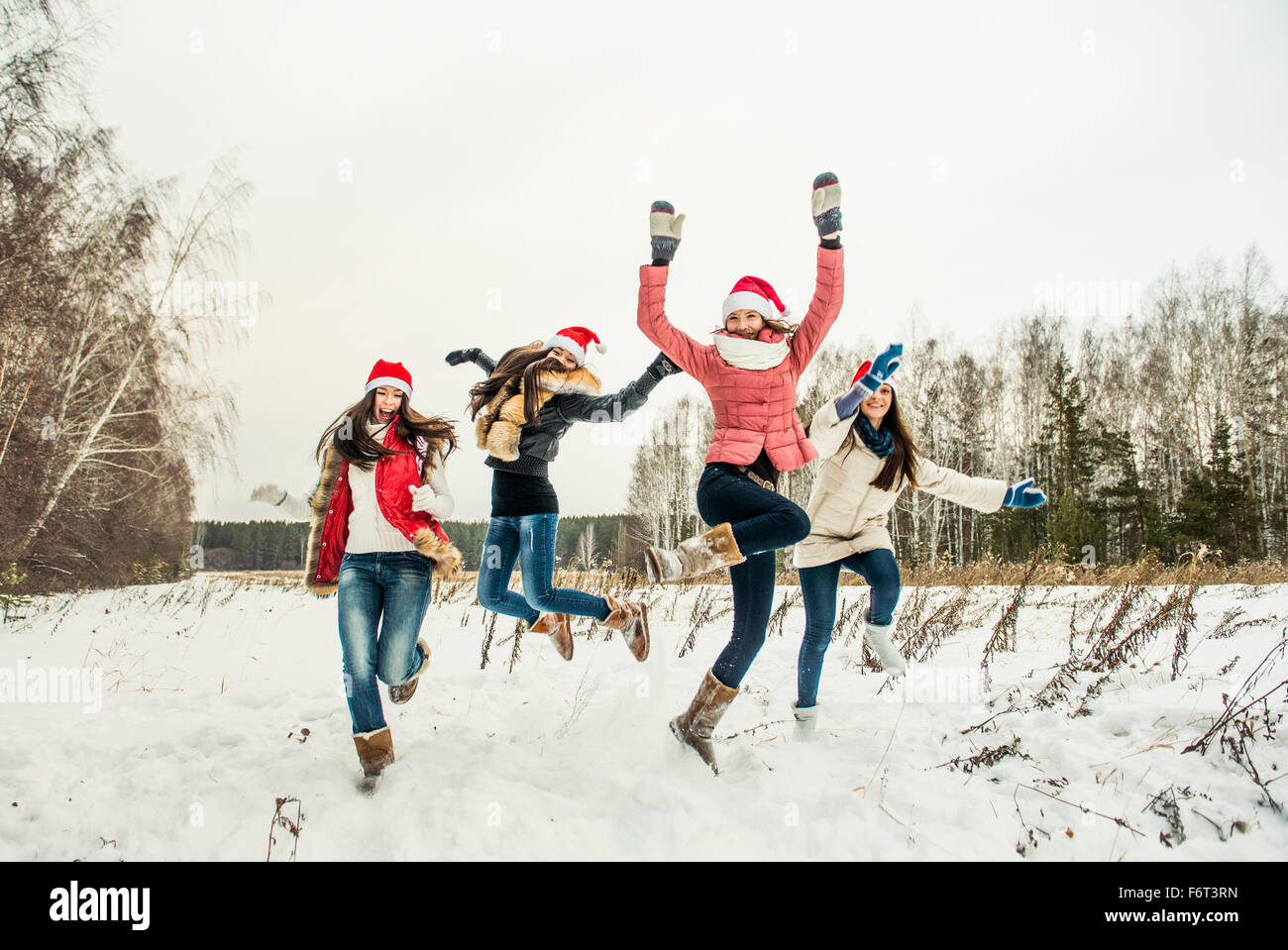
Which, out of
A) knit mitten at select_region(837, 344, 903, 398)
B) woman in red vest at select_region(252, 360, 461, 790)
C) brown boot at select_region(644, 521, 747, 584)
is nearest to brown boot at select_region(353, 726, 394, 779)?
woman in red vest at select_region(252, 360, 461, 790)

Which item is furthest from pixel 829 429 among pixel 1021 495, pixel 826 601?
pixel 1021 495

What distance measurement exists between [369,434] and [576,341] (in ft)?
4.59

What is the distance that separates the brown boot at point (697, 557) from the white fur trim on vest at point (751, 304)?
49.6 inches

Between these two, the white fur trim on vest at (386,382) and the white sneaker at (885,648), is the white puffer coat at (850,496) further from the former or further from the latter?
the white fur trim on vest at (386,382)

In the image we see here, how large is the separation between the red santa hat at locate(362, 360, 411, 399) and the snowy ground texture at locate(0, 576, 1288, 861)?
201 centimetres

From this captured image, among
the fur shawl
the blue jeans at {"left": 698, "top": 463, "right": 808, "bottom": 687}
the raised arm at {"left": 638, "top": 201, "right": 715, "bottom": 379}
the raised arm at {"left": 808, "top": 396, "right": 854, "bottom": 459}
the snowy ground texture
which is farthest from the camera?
the fur shawl

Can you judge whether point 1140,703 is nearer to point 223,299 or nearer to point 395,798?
point 395,798

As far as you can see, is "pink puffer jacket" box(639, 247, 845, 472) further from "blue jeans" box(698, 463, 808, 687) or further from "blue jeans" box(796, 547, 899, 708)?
"blue jeans" box(796, 547, 899, 708)

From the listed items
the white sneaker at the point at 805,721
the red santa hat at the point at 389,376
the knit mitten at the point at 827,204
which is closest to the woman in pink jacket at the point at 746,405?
the knit mitten at the point at 827,204

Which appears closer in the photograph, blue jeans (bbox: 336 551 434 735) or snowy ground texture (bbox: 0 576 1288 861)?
snowy ground texture (bbox: 0 576 1288 861)

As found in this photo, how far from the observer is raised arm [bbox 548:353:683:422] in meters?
3.57

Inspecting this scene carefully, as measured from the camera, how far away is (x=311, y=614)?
26.5 ft

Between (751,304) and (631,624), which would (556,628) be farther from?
(751,304)
